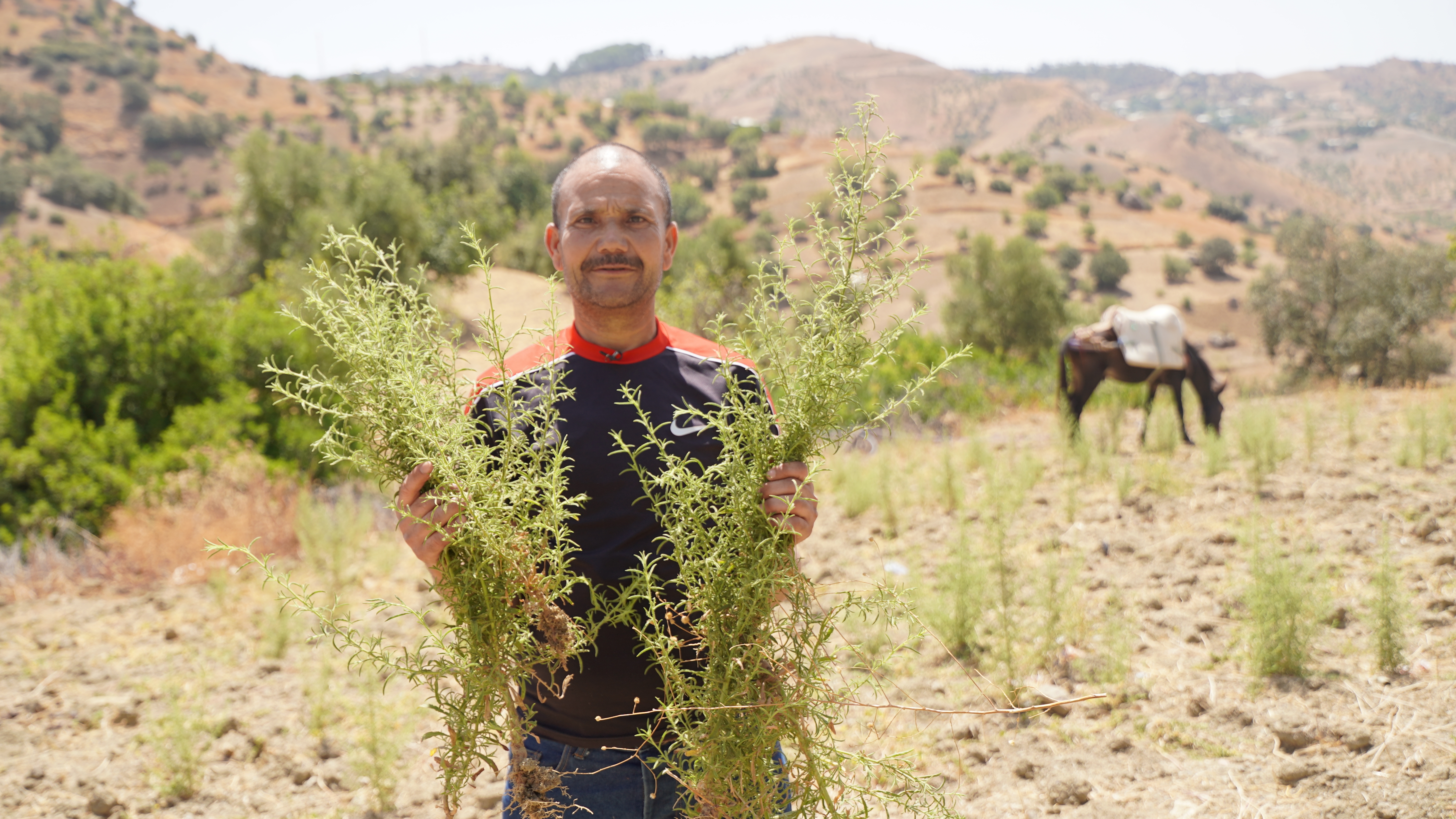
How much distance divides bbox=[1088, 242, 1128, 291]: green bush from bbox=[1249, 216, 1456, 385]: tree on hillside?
24.2 meters

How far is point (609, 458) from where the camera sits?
1.89 m

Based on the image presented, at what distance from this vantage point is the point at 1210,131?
11219 cm

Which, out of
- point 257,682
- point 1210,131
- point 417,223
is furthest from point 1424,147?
point 257,682

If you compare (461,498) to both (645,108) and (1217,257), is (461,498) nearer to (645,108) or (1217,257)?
(1217,257)

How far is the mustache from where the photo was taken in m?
1.88

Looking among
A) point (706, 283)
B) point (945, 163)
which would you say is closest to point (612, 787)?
point (706, 283)

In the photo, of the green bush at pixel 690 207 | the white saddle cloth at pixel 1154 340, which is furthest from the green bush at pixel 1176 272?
the white saddle cloth at pixel 1154 340

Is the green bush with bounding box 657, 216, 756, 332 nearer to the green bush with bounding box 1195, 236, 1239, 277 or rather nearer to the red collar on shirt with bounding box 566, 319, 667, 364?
the red collar on shirt with bounding box 566, 319, 667, 364

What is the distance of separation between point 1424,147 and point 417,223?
133328 millimetres

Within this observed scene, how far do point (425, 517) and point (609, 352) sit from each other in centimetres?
80

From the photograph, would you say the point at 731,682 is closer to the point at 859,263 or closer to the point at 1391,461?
the point at 859,263

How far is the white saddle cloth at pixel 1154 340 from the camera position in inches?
302

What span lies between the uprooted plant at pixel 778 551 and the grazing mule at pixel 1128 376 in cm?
696

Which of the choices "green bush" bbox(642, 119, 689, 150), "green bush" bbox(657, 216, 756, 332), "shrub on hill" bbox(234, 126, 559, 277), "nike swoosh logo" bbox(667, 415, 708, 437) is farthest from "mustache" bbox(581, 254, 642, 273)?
"green bush" bbox(642, 119, 689, 150)
